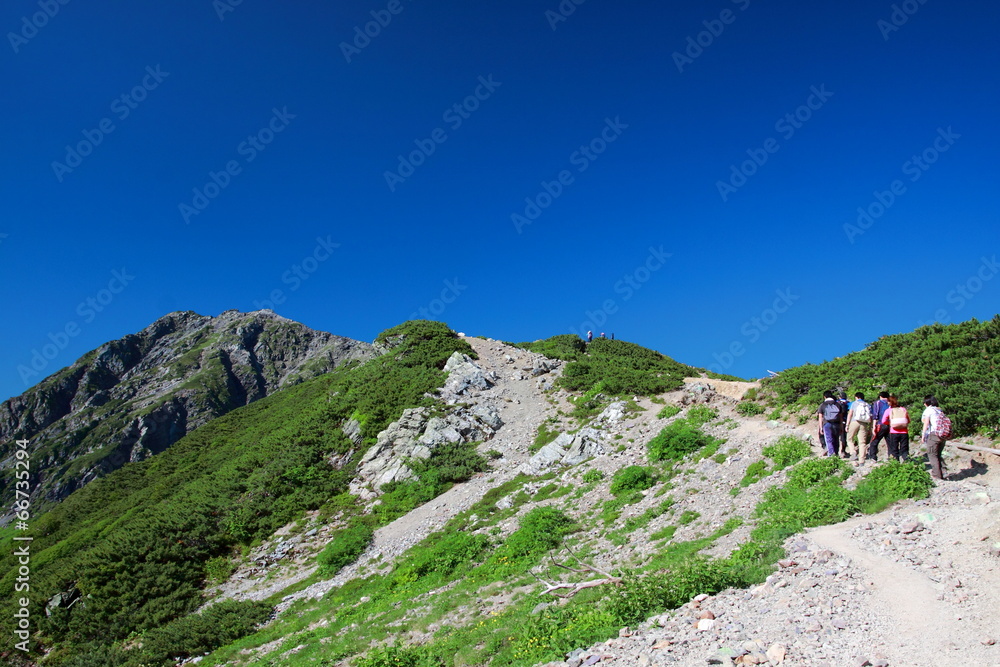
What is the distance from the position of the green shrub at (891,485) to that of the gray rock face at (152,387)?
2888 inches

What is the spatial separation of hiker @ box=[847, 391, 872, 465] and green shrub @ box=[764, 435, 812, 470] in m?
2.24

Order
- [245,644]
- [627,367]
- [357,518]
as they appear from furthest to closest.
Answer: [627,367], [357,518], [245,644]

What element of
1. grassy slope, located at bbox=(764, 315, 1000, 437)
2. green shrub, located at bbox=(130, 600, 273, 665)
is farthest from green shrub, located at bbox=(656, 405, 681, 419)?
green shrub, located at bbox=(130, 600, 273, 665)

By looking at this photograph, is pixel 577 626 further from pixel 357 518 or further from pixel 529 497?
pixel 357 518

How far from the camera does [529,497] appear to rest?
25172mm

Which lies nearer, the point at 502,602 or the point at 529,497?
the point at 502,602

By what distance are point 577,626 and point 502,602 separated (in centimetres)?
504

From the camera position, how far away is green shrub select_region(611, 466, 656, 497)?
22.0 meters

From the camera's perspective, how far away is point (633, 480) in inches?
882

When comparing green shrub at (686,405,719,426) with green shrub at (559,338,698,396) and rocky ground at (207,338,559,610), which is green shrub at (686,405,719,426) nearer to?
green shrub at (559,338,698,396)

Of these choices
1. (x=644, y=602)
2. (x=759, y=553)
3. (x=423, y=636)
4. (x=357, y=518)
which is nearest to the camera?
(x=644, y=602)

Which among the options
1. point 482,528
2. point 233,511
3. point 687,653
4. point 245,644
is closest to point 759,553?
point 687,653

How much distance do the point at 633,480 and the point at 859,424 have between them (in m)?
9.56

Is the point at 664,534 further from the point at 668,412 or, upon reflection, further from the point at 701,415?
the point at 668,412
